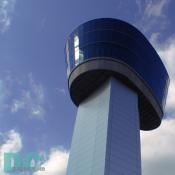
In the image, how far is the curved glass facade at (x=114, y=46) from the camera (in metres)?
52.7

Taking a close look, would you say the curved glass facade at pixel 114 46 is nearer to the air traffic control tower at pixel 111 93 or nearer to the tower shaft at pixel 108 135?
the air traffic control tower at pixel 111 93

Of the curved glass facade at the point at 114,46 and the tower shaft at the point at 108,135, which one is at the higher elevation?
the curved glass facade at the point at 114,46

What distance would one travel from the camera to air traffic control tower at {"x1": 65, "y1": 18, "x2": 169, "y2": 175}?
4506 cm

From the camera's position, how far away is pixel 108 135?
45.0 meters

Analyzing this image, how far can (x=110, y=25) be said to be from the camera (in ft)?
180

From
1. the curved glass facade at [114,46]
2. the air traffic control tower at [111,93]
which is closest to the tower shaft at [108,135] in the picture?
the air traffic control tower at [111,93]

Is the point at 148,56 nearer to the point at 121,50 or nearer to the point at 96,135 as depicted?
the point at 121,50

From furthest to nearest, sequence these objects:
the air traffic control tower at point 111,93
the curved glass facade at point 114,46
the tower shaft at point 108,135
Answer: the curved glass facade at point 114,46 → the air traffic control tower at point 111,93 → the tower shaft at point 108,135

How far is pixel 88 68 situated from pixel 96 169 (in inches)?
625

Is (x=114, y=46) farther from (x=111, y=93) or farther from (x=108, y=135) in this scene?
(x=108, y=135)

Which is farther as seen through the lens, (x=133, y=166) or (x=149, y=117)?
(x=149, y=117)

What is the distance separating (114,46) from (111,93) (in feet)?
25.1

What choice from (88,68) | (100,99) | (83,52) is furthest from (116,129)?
(83,52)

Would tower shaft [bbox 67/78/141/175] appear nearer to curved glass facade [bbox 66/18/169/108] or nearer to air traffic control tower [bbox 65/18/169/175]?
air traffic control tower [bbox 65/18/169/175]
